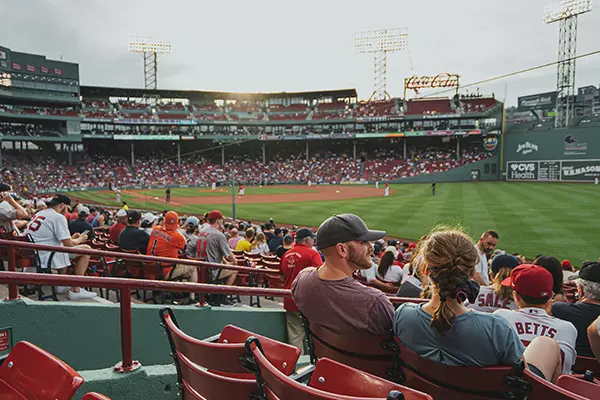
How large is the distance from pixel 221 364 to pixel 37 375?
2.92 ft

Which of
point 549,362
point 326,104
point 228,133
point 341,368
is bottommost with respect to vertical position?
point 549,362

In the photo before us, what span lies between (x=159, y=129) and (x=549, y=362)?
72.5 metres

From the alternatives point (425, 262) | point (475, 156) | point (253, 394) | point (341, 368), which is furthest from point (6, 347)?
point (475, 156)

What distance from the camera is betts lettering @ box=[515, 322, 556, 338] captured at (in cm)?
313

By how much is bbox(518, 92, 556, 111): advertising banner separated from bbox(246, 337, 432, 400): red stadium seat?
108 meters

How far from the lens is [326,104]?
77.2 metres

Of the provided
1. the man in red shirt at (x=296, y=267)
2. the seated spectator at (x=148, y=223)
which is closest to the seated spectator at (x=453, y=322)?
the man in red shirt at (x=296, y=267)

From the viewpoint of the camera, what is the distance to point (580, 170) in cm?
5100

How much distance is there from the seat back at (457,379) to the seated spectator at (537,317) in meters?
1.26

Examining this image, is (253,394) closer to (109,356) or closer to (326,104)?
(109,356)

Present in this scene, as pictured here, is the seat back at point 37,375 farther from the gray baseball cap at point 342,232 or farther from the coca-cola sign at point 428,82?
the coca-cola sign at point 428,82

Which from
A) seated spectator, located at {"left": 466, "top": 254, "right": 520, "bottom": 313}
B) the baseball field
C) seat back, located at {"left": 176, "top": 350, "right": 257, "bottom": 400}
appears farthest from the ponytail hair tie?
the baseball field

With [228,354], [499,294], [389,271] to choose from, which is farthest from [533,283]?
[389,271]

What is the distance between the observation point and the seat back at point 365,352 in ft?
7.92
